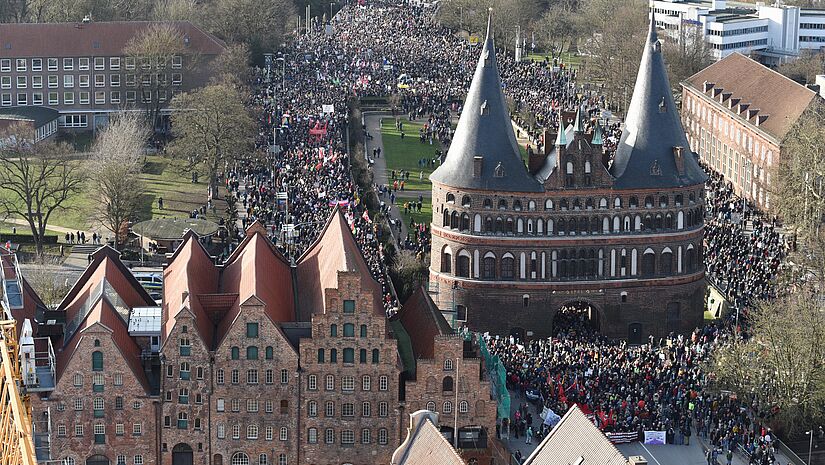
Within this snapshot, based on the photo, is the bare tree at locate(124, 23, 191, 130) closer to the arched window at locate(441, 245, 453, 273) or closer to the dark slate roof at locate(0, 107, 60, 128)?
the dark slate roof at locate(0, 107, 60, 128)

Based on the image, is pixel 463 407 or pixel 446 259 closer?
pixel 463 407

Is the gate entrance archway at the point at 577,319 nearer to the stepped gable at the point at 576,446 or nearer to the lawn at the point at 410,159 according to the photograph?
the lawn at the point at 410,159

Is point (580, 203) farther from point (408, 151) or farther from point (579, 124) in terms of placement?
point (408, 151)

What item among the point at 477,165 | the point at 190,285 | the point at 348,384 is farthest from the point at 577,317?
the point at 190,285

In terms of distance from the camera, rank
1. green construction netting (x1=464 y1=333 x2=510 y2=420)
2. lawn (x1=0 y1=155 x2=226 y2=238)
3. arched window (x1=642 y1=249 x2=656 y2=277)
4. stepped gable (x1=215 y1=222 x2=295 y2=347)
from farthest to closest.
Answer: lawn (x1=0 y1=155 x2=226 y2=238) → arched window (x1=642 y1=249 x2=656 y2=277) → green construction netting (x1=464 y1=333 x2=510 y2=420) → stepped gable (x1=215 y1=222 x2=295 y2=347)

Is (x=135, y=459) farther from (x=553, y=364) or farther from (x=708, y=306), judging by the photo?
(x=708, y=306)

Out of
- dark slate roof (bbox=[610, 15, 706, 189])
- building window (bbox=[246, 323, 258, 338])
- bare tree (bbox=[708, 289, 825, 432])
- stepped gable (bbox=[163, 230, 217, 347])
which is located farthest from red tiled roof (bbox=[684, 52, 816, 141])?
building window (bbox=[246, 323, 258, 338])

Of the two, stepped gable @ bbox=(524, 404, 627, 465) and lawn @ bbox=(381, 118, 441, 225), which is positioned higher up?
stepped gable @ bbox=(524, 404, 627, 465)
